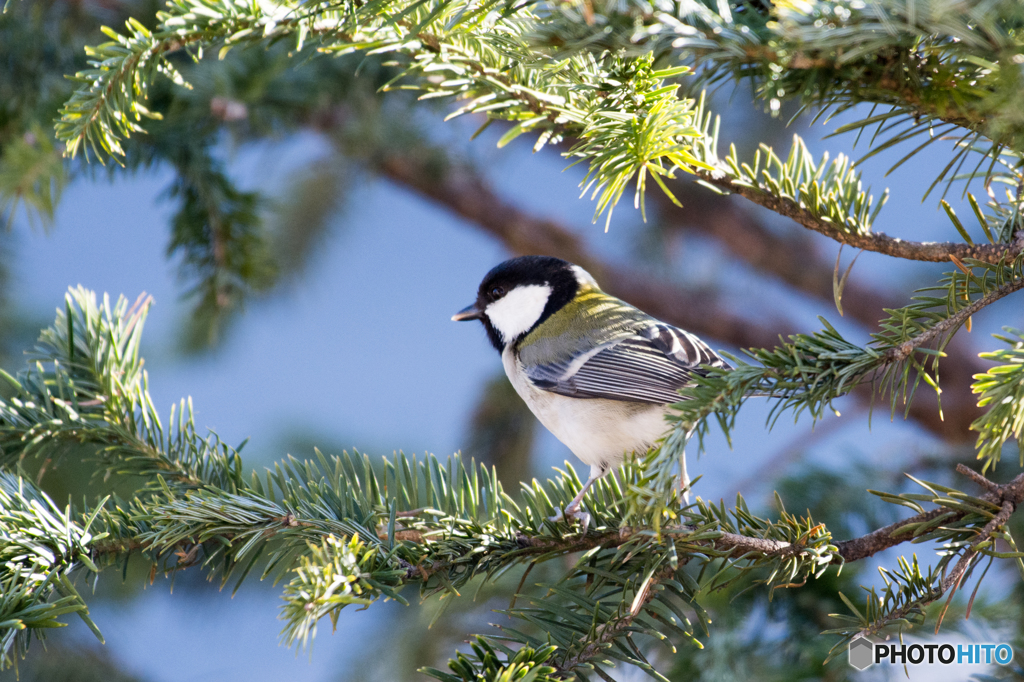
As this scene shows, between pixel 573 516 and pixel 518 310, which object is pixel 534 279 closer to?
pixel 518 310

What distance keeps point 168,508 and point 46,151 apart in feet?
1.66

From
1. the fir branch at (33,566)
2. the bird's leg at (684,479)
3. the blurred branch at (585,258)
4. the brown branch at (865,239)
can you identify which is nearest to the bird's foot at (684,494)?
the bird's leg at (684,479)

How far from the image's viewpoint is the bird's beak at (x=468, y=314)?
1133 millimetres

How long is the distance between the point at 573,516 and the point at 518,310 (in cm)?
53

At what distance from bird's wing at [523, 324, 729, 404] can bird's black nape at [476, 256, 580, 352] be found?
163mm

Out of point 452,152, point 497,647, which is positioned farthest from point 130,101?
point 452,152

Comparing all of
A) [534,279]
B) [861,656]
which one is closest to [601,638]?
[861,656]

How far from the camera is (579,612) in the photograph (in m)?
0.56

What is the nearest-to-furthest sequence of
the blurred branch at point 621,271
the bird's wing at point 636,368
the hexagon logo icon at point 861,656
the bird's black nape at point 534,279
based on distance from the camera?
the hexagon logo icon at point 861,656
the bird's wing at point 636,368
the bird's black nape at point 534,279
the blurred branch at point 621,271

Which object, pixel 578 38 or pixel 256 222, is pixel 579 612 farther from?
pixel 256 222

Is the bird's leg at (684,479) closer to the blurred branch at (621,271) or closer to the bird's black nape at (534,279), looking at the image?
the bird's black nape at (534,279)

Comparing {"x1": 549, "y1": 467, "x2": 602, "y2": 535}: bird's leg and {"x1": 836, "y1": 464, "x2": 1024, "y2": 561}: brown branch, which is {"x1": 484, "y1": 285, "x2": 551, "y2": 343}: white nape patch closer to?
{"x1": 549, "y1": 467, "x2": 602, "y2": 535}: bird's leg

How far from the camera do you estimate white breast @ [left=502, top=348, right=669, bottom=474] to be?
0.87 meters

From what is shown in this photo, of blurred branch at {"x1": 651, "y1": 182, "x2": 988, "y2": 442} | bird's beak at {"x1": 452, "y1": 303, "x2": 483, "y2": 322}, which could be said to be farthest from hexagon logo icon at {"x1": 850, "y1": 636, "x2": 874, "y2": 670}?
blurred branch at {"x1": 651, "y1": 182, "x2": 988, "y2": 442}
